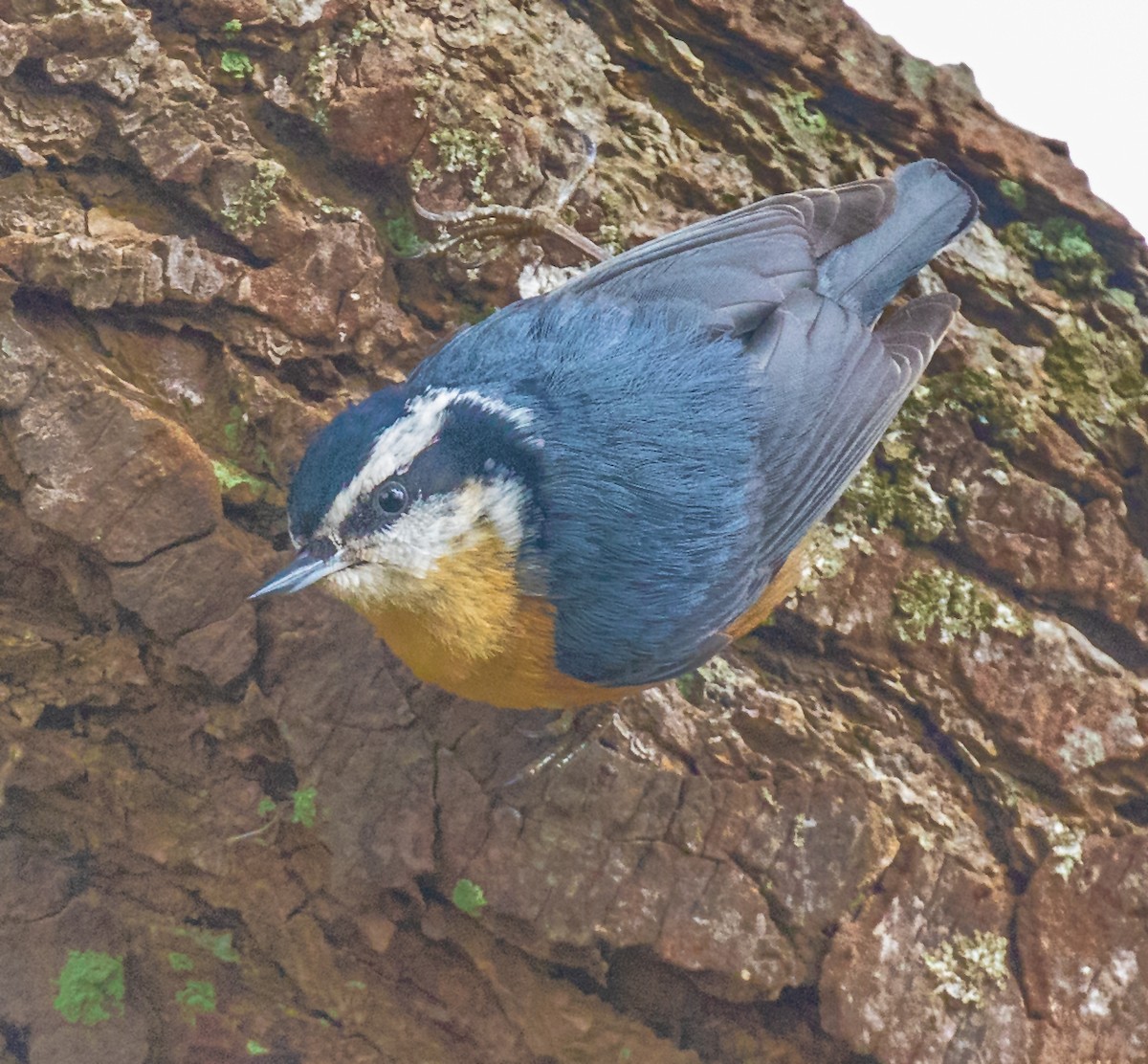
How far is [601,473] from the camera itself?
1744mm

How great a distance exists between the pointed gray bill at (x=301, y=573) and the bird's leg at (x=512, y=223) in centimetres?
84

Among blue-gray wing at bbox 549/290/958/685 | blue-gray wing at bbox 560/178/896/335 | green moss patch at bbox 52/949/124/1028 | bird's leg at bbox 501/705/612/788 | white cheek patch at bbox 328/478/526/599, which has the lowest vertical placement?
green moss patch at bbox 52/949/124/1028

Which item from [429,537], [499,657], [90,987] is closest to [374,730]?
[499,657]

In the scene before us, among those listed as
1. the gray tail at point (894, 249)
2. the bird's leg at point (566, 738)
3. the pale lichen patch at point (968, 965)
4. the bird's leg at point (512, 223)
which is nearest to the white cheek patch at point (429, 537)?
the bird's leg at point (566, 738)

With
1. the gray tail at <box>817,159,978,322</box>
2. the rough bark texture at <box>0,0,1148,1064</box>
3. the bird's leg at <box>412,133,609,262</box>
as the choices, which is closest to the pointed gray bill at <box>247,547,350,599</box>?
the rough bark texture at <box>0,0,1148,1064</box>

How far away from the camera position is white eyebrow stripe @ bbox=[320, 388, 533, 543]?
162 cm

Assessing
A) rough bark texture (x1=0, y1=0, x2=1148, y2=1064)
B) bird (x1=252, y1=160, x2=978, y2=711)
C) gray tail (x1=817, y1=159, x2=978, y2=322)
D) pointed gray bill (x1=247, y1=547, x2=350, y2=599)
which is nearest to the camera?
pointed gray bill (x1=247, y1=547, x2=350, y2=599)

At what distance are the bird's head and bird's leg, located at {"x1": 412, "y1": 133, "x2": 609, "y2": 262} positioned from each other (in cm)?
56

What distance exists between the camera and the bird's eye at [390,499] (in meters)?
1.64

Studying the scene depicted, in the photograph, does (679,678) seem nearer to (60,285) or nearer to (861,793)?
(861,793)

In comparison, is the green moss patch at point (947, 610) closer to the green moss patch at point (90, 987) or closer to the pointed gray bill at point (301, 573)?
the pointed gray bill at point (301, 573)

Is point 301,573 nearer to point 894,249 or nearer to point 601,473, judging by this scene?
point 601,473

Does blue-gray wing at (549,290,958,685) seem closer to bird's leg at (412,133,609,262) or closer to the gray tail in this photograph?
the gray tail

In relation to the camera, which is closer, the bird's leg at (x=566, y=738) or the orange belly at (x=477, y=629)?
the orange belly at (x=477, y=629)
